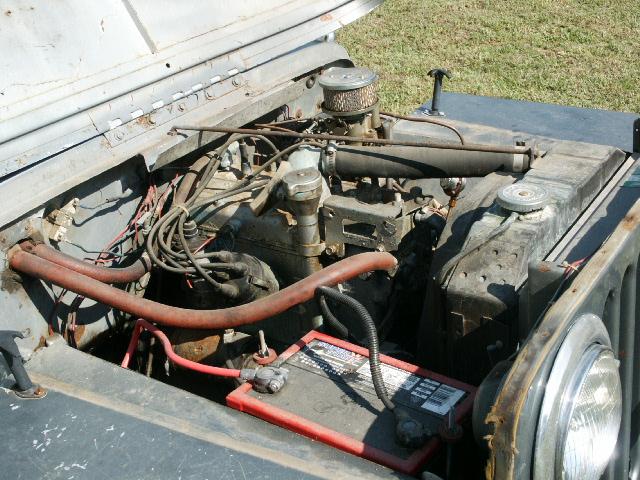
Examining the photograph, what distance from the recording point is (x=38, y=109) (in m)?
1.97

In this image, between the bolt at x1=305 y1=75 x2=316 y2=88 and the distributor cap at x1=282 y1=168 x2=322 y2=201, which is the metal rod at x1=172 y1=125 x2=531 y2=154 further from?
the bolt at x1=305 y1=75 x2=316 y2=88

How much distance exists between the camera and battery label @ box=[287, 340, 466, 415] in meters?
1.63

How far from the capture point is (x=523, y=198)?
6.21 feet

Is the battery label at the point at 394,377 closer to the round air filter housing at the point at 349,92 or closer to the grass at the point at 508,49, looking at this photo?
the round air filter housing at the point at 349,92

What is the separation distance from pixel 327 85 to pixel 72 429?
1175mm

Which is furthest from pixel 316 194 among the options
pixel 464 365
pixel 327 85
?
pixel 464 365

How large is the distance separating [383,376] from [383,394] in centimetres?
12

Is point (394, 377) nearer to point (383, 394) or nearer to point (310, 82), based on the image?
point (383, 394)

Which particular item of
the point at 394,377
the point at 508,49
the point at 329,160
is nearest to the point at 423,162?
the point at 329,160

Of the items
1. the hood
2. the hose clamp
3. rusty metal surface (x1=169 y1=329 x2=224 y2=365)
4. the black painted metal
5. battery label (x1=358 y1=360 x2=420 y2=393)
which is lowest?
the black painted metal

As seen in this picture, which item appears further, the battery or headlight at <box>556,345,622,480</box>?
the battery

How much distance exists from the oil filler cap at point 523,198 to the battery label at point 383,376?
1.53 ft

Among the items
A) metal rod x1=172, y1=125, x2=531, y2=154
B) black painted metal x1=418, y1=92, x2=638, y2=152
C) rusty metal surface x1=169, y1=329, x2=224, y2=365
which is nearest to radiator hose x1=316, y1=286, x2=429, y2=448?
rusty metal surface x1=169, y1=329, x2=224, y2=365

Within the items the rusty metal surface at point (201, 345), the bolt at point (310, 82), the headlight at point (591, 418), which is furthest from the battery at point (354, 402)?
the bolt at point (310, 82)
